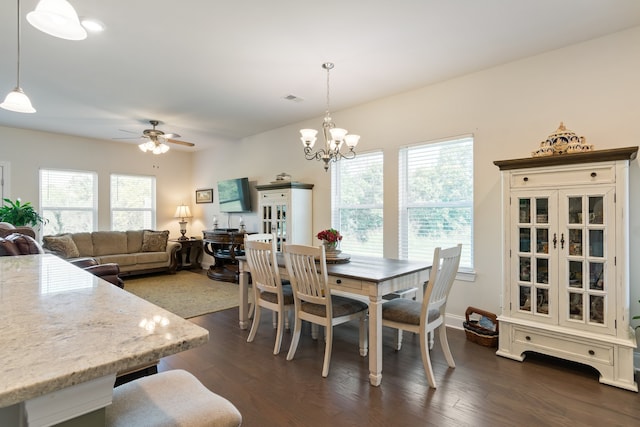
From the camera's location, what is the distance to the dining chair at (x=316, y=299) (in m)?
2.60

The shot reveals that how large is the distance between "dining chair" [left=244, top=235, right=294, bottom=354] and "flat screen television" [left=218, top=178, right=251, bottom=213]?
10.3 feet

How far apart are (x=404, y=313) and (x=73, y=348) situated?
226 cm

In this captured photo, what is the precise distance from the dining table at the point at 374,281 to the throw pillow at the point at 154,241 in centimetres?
434

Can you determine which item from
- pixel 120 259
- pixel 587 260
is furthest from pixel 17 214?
pixel 587 260

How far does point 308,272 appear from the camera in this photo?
2684 millimetres

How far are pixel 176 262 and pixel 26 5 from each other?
5.13m

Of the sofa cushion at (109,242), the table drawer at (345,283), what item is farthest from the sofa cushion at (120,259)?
the table drawer at (345,283)

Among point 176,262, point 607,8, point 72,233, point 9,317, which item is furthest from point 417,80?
point 72,233

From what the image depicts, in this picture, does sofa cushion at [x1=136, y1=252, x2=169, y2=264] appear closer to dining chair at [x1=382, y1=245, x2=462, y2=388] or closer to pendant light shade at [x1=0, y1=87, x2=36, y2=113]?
pendant light shade at [x1=0, y1=87, x2=36, y2=113]

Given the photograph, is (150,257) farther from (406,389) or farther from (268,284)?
(406,389)

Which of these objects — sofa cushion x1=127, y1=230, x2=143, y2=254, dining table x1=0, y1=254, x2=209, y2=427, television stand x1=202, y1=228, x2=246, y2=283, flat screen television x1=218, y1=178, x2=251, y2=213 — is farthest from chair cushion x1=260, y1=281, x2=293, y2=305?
sofa cushion x1=127, y1=230, x2=143, y2=254

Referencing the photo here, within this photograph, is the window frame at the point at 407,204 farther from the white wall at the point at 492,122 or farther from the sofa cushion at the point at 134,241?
the sofa cushion at the point at 134,241

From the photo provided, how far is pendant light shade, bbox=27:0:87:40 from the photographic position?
4.93ft

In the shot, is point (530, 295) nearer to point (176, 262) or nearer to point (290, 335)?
point (290, 335)
